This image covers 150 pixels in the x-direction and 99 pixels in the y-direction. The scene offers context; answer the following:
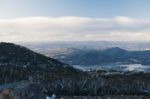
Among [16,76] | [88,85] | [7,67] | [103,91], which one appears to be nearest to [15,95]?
[103,91]

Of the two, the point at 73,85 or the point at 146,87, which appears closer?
the point at 73,85

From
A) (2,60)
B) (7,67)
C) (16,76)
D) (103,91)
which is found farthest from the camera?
(2,60)

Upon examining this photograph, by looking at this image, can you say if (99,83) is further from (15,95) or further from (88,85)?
(15,95)

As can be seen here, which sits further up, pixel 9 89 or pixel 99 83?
pixel 9 89

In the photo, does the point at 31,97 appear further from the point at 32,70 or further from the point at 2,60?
the point at 2,60

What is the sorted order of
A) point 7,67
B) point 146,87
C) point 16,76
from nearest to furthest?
point 146,87 → point 16,76 → point 7,67

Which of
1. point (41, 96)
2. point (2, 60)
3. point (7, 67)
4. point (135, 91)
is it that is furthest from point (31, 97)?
point (2, 60)
